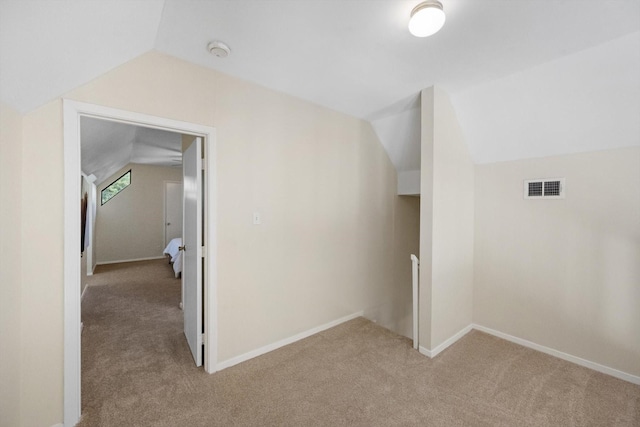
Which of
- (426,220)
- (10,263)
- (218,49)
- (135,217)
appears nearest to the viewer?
(10,263)

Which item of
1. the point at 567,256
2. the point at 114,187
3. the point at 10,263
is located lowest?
the point at 567,256

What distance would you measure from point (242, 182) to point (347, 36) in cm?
136

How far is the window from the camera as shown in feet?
21.7

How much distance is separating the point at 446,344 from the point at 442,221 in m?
1.21

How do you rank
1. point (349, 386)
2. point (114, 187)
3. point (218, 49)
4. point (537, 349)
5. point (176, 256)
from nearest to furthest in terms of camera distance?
point (218, 49)
point (349, 386)
point (537, 349)
point (176, 256)
point (114, 187)

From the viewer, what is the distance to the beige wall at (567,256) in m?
2.19

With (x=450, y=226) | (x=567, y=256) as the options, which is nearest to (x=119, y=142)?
(x=450, y=226)

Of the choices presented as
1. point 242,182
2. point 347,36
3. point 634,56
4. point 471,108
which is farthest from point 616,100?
point 242,182

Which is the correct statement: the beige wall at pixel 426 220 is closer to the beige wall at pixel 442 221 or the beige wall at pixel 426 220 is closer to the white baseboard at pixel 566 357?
the beige wall at pixel 442 221

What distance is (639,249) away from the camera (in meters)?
2.13

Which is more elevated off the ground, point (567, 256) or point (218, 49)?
point (218, 49)

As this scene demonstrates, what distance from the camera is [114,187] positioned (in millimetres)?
6781

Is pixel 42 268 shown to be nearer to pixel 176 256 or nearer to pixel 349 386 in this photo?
pixel 349 386

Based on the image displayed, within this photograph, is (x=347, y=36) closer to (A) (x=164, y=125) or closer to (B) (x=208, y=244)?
(A) (x=164, y=125)
